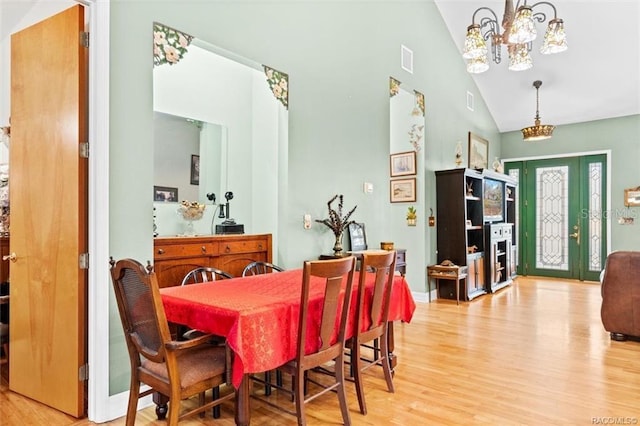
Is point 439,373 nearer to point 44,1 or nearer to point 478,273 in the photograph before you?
point 478,273

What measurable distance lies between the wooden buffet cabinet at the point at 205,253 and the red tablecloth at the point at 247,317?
2.63 ft

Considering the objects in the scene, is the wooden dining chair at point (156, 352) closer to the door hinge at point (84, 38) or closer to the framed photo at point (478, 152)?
the door hinge at point (84, 38)

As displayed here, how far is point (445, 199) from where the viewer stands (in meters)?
6.18

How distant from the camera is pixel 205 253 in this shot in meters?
3.64

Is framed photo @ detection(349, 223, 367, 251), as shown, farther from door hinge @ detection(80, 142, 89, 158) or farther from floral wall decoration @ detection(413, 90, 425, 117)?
door hinge @ detection(80, 142, 89, 158)

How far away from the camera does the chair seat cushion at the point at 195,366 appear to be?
6.57 feet

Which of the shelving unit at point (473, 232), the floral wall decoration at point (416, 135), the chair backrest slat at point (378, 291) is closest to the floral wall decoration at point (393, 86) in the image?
the floral wall decoration at point (416, 135)

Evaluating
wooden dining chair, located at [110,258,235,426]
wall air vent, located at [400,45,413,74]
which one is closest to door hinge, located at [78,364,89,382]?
wooden dining chair, located at [110,258,235,426]

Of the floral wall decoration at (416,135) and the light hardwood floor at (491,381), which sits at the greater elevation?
the floral wall decoration at (416,135)

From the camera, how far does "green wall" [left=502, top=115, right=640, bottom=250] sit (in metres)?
7.29

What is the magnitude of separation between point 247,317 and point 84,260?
1.19m

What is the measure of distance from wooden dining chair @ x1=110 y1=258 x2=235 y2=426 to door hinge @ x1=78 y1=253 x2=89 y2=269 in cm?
60

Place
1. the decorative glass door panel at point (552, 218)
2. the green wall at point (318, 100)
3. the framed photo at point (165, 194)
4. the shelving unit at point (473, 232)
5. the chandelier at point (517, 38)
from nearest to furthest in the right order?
the green wall at point (318, 100), the chandelier at point (517, 38), the framed photo at point (165, 194), the shelving unit at point (473, 232), the decorative glass door panel at point (552, 218)

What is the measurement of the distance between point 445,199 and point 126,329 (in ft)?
16.5
